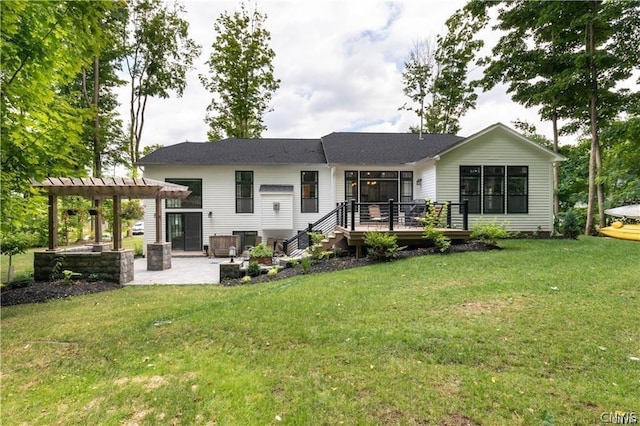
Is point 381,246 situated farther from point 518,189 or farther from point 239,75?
point 239,75

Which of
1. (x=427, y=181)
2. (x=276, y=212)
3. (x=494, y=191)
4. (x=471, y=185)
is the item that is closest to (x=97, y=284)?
(x=276, y=212)

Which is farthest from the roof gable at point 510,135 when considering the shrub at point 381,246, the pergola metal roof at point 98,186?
the pergola metal roof at point 98,186

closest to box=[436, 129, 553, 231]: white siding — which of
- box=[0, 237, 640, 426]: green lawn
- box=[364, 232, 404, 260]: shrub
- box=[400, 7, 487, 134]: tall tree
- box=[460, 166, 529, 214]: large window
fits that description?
box=[460, 166, 529, 214]: large window

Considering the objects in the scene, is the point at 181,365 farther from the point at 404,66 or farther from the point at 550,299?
the point at 404,66

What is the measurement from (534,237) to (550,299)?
840cm

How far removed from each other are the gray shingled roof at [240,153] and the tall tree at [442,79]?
1082 centimetres

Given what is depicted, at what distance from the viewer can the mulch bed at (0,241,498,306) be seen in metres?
6.63

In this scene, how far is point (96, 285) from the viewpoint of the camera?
7.77 m

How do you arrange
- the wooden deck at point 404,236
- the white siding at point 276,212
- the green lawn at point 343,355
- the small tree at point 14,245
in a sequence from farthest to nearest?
the white siding at point 276,212
the wooden deck at point 404,236
the small tree at point 14,245
the green lawn at point 343,355

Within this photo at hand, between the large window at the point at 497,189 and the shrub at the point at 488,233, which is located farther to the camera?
the large window at the point at 497,189

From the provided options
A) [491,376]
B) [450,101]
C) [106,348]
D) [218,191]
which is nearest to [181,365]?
[106,348]

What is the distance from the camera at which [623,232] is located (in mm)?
11641

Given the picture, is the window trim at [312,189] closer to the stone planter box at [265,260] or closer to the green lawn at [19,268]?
the stone planter box at [265,260]

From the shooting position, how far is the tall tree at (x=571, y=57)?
11.6 meters
